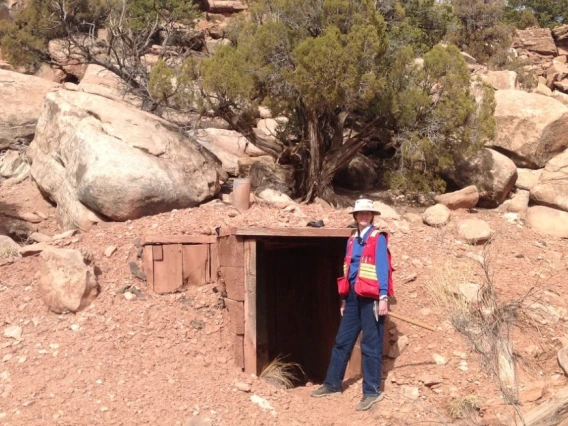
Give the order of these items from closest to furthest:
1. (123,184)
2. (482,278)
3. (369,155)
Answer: (482,278) < (123,184) < (369,155)

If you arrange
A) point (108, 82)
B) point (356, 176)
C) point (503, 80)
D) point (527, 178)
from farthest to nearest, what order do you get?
point (503, 80) → point (108, 82) → point (356, 176) → point (527, 178)

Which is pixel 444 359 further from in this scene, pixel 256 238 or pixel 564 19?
pixel 564 19

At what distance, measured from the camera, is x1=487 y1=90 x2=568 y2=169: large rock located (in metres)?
10.3

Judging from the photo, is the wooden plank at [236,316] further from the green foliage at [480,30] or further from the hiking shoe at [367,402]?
the green foliage at [480,30]

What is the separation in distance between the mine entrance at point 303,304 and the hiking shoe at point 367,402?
2.16 m

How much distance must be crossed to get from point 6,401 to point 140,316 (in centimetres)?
129

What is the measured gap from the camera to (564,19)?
1035 inches

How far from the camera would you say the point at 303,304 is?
8102 mm

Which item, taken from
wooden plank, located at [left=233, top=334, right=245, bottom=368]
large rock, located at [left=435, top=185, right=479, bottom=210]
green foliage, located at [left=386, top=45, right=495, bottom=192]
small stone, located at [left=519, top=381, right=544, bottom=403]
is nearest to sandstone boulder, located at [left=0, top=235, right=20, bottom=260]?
wooden plank, located at [left=233, top=334, right=245, bottom=368]

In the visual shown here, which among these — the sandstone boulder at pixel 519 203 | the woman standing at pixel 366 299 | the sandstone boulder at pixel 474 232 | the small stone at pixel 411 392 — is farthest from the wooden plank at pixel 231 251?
the sandstone boulder at pixel 519 203

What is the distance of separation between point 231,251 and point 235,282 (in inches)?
10.6

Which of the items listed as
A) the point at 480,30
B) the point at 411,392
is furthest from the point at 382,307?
the point at 480,30

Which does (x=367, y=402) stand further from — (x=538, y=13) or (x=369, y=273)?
(x=538, y=13)

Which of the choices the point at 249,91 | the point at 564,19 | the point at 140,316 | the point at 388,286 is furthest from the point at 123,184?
the point at 564,19
